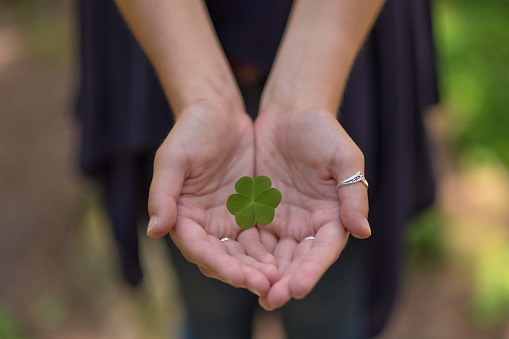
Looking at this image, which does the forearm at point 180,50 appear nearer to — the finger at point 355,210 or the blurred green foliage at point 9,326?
the finger at point 355,210

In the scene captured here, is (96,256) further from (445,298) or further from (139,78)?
(445,298)

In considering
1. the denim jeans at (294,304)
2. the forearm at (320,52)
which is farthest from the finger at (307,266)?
the denim jeans at (294,304)

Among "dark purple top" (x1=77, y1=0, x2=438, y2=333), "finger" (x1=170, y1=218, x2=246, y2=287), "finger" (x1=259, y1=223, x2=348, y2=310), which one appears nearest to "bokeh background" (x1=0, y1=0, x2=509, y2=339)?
"dark purple top" (x1=77, y1=0, x2=438, y2=333)

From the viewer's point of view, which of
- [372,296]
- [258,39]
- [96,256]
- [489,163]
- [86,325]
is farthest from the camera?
[489,163]

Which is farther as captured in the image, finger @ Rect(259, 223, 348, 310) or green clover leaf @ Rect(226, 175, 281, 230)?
green clover leaf @ Rect(226, 175, 281, 230)

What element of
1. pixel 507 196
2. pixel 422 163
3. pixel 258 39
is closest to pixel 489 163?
pixel 507 196

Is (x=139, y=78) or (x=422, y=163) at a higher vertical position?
(x=139, y=78)

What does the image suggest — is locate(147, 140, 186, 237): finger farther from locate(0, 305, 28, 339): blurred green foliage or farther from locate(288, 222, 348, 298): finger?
locate(0, 305, 28, 339): blurred green foliage

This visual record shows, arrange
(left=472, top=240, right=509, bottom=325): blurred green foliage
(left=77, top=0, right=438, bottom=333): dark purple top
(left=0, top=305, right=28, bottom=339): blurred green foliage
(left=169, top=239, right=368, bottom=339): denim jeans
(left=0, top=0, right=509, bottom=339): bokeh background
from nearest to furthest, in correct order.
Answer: (left=77, top=0, right=438, bottom=333): dark purple top, (left=169, top=239, right=368, bottom=339): denim jeans, (left=0, top=305, right=28, bottom=339): blurred green foliage, (left=472, top=240, right=509, bottom=325): blurred green foliage, (left=0, top=0, right=509, bottom=339): bokeh background
